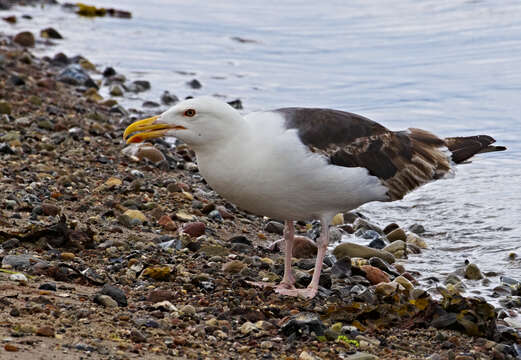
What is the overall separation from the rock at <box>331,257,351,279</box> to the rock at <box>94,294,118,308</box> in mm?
2359

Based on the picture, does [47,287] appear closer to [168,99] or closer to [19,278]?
[19,278]

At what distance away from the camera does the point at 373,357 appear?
5.51 meters

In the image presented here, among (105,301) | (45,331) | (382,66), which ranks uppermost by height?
(382,66)

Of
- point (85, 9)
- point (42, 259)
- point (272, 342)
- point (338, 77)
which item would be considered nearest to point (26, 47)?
point (85, 9)

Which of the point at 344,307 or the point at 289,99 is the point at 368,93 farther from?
the point at 344,307

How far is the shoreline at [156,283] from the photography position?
5379 mm

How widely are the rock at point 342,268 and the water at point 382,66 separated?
3.51 ft

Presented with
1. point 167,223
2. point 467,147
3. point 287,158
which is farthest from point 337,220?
point 287,158

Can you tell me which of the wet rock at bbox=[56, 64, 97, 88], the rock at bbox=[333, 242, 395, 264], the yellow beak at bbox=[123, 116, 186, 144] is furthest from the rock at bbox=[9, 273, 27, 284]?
the wet rock at bbox=[56, 64, 97, 88]

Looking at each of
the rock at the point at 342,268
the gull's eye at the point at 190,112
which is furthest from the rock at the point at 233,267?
the gull's eye at the point at 190,112

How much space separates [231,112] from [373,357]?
217 cm

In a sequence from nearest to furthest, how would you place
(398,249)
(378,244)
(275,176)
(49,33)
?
(275,176) < (398,249) < (378,244) < (49,33)

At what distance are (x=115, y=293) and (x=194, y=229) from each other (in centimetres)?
222

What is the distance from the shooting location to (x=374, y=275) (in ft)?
24.8
